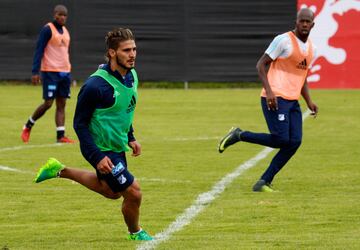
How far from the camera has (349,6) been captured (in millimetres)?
27078

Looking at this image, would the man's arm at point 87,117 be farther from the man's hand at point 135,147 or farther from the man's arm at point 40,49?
the man's arm at point 40,49

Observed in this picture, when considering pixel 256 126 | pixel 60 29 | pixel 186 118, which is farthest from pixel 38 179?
pixel 186 118

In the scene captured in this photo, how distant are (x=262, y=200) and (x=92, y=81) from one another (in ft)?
10.4

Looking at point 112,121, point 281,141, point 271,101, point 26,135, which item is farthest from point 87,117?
point 26,135

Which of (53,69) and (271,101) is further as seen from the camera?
(53,69)

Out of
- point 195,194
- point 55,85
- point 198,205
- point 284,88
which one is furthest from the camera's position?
point 55,85

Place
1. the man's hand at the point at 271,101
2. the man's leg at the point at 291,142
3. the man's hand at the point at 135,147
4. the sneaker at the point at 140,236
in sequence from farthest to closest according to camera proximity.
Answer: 1. the man's leg at the point at 291,142
2. the man's hand at the point at 271,101
3. the man's hand at the point at 135,147
4. the sneaker at the point at 140,236

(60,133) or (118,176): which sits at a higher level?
(118,176)

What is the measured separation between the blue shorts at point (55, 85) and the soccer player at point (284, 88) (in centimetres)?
570

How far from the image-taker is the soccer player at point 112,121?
7988 mm

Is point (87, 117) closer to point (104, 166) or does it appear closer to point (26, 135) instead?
point (104, 166)

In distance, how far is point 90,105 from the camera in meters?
8.00

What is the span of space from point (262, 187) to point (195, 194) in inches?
30.0

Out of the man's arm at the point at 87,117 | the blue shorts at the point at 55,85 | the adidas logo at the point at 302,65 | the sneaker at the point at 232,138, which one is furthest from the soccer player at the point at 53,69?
the man's arm at the point at 87,117
